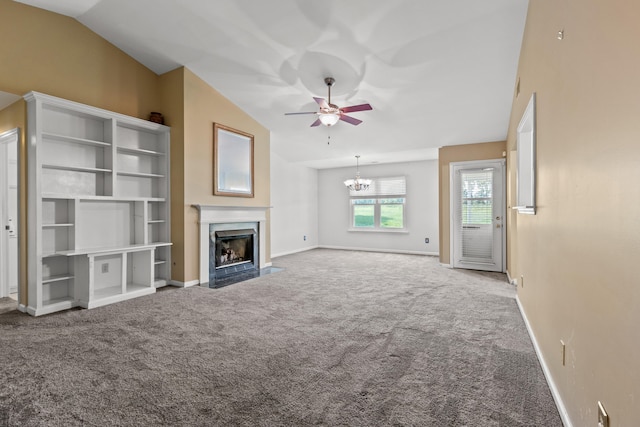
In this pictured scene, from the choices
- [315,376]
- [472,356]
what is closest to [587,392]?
[472,356]

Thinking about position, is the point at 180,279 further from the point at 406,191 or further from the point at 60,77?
the point at 406,191

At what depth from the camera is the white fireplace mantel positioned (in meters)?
5.03

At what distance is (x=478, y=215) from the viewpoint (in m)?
5.98

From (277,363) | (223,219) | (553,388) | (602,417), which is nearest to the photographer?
(602,417)

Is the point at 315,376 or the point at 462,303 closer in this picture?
the point at 315,376

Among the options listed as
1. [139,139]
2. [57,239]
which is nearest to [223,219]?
[139,139]

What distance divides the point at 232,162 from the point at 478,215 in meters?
4.68

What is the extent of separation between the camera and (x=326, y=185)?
31.6 feet

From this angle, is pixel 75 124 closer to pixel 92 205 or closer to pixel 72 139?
pixel 72 139

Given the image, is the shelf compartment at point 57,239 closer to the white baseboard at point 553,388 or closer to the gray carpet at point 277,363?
the gray carpet at point 277,363

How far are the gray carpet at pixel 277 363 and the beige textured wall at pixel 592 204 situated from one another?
520 millimetres

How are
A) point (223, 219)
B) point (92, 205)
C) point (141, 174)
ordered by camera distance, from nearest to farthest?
point (92, 205) → point (141, 174) → point (223, 219)

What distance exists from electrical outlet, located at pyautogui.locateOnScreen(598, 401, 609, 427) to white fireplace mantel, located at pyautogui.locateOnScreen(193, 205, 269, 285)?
4803mm

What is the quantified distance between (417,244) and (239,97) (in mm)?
5632
